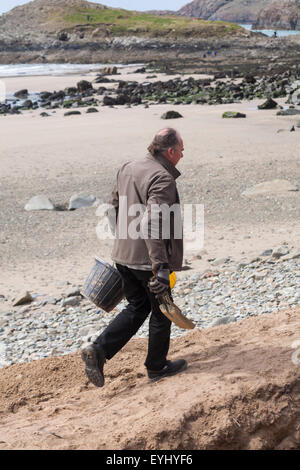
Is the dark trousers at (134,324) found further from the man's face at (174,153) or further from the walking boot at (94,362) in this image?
the man's face at (174,153)

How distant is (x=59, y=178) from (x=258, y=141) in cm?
599

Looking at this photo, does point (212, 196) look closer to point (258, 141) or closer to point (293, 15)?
point (258, 141)

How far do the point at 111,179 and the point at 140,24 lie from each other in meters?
89.7

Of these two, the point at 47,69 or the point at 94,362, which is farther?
the point at 47,69

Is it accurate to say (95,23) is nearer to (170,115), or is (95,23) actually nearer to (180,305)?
(170,115)

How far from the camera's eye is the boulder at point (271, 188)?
40.6ft

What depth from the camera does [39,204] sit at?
40.0 ft

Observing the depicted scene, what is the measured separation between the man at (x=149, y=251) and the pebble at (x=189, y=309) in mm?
1992

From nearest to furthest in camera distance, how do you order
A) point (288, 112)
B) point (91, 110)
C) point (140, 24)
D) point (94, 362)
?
point (94, 362) < point (288, 112) < point (91, 110) < point (140, 24)

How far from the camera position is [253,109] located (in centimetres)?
2469

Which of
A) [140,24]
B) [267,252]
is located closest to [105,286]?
[267,252]

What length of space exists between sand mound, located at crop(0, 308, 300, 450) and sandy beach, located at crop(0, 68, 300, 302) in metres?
3.76

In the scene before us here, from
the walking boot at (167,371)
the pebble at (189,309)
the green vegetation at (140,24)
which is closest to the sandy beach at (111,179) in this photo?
the pebble at (189,309)

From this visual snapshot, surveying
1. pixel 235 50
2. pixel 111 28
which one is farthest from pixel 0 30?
pixel 235 50
